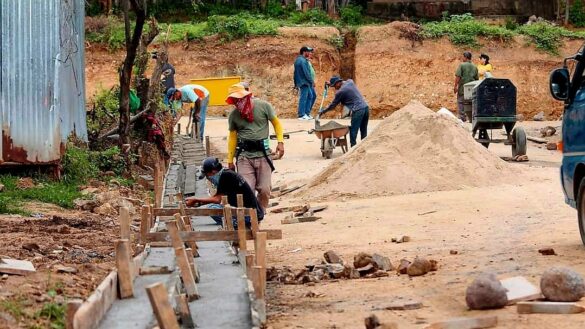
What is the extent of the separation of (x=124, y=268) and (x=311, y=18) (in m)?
36.4

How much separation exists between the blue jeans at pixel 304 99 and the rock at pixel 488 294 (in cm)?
2328

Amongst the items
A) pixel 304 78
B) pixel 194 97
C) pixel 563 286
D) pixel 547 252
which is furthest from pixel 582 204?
pixel 304 78

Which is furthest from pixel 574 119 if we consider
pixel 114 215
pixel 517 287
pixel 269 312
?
pixel 114 215

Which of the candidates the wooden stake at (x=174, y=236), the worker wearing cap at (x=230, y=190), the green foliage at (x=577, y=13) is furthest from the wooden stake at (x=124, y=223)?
the green foliage at (x=577, y=13)

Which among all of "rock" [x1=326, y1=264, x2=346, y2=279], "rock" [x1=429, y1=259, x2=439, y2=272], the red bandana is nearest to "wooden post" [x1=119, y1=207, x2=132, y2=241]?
"rock" [x1=326, y1=264, x2=346, y2=279]

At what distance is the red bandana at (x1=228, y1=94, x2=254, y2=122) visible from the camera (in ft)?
44.2

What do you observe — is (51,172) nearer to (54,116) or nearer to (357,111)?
(54,116)

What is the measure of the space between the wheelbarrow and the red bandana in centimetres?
1032

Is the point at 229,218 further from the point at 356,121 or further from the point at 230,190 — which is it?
the point at 356,121

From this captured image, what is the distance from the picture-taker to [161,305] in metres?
6.05

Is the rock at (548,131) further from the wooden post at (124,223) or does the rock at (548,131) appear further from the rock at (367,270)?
the wooden post at (124,223)

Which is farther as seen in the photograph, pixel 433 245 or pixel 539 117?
pixel 539 117

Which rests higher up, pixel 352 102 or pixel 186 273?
pixel 186 273

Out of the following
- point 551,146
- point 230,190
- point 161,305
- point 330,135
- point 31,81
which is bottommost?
point 551,146
